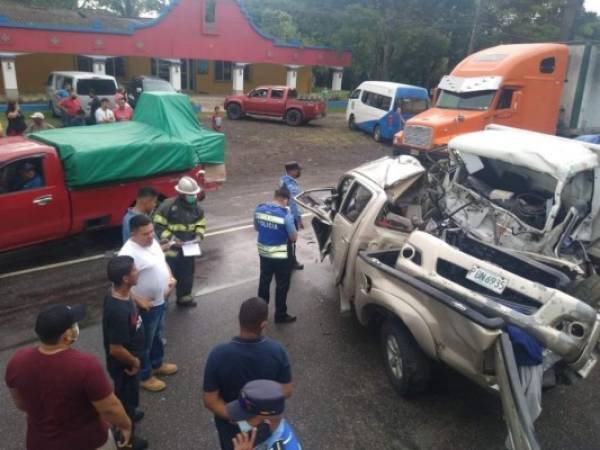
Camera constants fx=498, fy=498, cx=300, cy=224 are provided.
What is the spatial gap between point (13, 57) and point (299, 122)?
40.9 feet

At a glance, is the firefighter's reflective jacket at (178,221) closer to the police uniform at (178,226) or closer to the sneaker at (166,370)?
the police uniform at (178,226)

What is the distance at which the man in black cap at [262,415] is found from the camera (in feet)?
7.54

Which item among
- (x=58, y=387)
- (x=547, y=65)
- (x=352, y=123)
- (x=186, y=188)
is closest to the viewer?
(x=58, y=387)

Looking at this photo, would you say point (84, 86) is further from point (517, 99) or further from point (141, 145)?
point (517, 99)

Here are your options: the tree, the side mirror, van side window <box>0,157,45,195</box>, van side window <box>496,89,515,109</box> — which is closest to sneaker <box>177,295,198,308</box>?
van side window <box>0,157,45,195</box>

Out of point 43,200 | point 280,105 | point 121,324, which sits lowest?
point 280,105

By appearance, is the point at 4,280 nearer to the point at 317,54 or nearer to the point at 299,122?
the point at 299,122

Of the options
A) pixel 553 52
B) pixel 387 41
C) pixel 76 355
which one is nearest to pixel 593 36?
pixel 387 41

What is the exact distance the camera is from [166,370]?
4785 millimetres

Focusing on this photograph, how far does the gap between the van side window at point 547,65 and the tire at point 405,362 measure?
11.1 m

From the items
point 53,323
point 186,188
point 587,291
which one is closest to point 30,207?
point 186,188

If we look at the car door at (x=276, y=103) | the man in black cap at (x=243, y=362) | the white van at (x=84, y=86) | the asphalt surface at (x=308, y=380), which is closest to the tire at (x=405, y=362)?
the asphalt surface at (x=308, y=380)

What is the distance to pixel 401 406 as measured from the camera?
14.6ft

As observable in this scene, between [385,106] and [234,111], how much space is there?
6.73 meters
